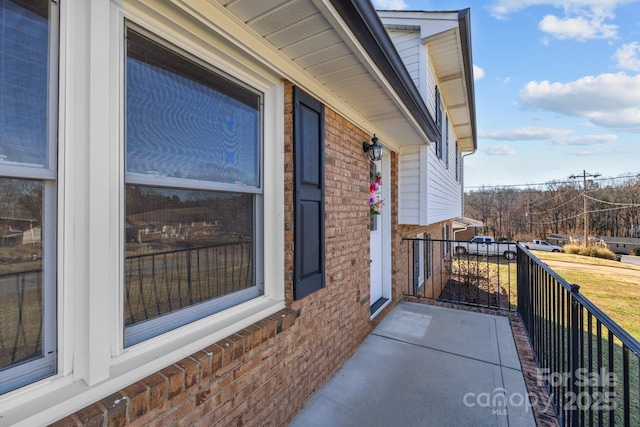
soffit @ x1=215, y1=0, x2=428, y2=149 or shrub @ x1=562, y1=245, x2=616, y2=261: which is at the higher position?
soffit @ x1=215, y1=0, x2=428, y2=149

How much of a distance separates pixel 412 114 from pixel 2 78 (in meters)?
3.24

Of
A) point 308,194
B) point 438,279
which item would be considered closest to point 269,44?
point 308,194

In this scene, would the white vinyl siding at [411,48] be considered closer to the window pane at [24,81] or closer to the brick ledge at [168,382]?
the brick ledge at [168,382]

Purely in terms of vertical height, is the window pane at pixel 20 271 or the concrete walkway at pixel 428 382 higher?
the window pane at pixel 20 271

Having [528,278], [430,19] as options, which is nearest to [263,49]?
[528,278]

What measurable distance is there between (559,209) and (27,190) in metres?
43.8

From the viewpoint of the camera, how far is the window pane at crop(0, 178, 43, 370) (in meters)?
0.92

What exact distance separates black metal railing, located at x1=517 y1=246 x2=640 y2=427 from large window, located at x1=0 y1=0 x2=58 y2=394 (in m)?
2.05

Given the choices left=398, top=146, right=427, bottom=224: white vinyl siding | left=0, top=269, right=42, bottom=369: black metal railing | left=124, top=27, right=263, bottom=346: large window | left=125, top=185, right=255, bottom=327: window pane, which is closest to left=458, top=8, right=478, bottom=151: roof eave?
left=398, top=146, right=427, bottom=224: white vinyl siding

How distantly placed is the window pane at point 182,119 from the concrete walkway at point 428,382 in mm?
1935

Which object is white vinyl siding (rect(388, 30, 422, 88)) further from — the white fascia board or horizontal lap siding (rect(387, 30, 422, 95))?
the white fascia board

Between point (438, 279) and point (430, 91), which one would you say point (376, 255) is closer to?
point (430, 91)

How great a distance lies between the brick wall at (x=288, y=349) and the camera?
121 centimetres

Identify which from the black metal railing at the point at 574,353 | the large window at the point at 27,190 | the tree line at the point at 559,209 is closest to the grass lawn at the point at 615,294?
the black metal railing at the point at 574,353
